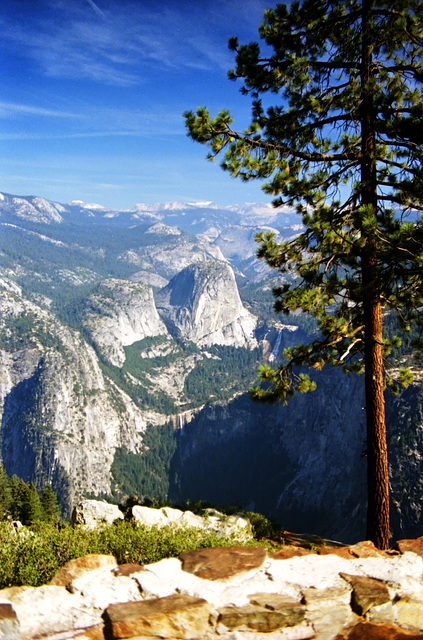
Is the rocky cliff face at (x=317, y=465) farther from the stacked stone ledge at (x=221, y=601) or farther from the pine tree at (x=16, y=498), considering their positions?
the stacked stone ledge at (x=221, y=601)

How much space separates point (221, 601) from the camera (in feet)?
18.3

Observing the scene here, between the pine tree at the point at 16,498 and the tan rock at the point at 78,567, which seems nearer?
the tan rock at the point at 78,567

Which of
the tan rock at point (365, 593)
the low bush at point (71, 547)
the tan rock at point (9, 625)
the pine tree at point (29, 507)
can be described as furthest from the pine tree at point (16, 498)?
the tan rock at point (365, 593)

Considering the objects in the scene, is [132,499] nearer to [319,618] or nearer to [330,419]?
[319,618]

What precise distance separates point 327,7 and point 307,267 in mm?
6870

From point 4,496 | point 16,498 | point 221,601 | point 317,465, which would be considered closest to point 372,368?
point 221,601

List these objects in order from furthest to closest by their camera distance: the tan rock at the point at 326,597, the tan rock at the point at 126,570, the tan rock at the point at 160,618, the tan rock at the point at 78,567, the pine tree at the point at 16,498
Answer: the pine tree at the point at 16,498, the tan rock at the point at 126,570, the tan rock at the point at 78,567, the tan rock at the point at 326,597, the tan rock at the point at 160,618

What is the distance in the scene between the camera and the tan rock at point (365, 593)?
5.70m

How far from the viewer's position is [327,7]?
395 inches

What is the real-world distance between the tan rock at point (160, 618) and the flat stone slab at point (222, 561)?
0.76 meters

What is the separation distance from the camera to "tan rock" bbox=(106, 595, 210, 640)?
5.00m

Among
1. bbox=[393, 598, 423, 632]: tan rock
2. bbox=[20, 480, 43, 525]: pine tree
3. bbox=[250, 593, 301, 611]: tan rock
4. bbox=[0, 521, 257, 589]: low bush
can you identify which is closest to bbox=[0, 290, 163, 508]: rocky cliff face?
bbox=[20, 480, 43, 525]: pine tree

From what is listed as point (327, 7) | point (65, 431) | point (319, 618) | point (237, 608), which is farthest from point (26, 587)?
point (65, 431)

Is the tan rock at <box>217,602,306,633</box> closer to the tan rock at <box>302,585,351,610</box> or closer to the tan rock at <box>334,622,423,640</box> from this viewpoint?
the tan rock at <box>302,585,351,610</box>
